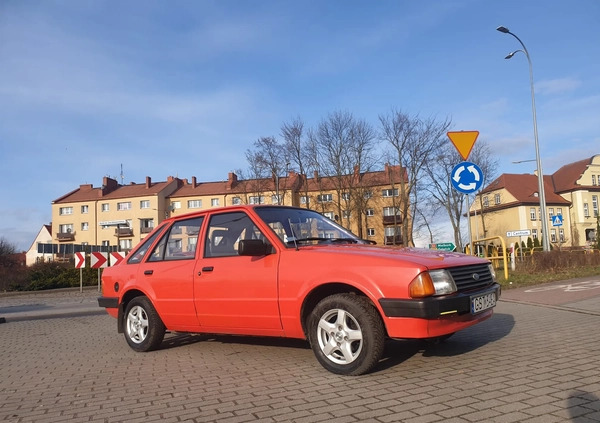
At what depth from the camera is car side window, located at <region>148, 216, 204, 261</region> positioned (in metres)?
6.12

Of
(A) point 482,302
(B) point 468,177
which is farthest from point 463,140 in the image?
(A) point 482,302

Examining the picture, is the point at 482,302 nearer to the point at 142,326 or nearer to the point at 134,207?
the point at 142,326

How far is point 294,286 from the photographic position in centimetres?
484

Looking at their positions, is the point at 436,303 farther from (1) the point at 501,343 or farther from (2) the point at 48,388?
(2) the point at 48,388

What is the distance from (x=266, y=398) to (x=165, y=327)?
2.74m

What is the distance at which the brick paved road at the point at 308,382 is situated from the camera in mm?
3539

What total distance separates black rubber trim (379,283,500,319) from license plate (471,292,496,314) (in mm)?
168

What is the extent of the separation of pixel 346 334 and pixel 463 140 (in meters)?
6.67

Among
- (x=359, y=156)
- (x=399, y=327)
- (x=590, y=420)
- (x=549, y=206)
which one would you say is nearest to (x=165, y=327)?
(x=399, y=327)

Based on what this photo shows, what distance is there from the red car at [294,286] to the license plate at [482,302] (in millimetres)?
10

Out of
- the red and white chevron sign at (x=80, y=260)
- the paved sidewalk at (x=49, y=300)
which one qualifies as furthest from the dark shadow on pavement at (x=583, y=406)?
the red and white chevron sign at (x=80, y=260)

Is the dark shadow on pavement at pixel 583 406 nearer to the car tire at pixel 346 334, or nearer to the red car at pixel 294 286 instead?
the red car at pixel 294 286

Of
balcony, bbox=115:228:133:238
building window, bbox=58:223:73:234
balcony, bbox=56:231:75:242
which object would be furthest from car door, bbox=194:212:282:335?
building window, bbox=58:223:73:234

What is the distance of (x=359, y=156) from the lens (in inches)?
1988
